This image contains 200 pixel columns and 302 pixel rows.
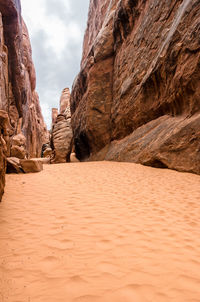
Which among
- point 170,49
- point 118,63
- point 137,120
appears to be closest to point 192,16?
point 170,49

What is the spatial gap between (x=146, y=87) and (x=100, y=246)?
29.2 ft

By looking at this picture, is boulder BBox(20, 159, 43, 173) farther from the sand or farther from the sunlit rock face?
the sunlit rock face

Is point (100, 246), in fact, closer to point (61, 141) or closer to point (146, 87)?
point (146, 87)

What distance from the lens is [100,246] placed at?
2244 millimetres

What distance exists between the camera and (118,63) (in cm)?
1289

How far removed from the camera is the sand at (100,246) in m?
1.47

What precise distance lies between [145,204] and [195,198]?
1424 millimetres

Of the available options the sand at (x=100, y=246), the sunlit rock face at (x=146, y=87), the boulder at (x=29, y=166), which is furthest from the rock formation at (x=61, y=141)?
the sand at (x=100, y=246)

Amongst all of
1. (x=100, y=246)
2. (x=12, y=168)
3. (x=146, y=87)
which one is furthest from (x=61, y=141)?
(x=100, y=246)

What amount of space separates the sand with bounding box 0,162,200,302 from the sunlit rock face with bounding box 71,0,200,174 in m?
3.05

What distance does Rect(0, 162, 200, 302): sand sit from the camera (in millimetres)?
1470

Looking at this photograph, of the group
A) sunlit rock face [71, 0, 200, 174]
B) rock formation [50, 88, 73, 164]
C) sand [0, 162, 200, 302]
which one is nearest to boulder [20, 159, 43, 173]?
sand [0, 162, 200, 302]

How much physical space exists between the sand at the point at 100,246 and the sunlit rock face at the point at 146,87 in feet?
10.0

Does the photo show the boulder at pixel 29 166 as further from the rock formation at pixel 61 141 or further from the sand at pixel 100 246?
the rock formation at pixel 61 141
